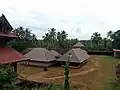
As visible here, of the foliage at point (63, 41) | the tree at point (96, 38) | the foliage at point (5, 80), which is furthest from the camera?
the tree at point (96, 38)

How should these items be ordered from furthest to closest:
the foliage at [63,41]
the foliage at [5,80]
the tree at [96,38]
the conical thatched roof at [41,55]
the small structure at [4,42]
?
the tree at [96,38]
the foliage at [63,41]
the conical thatched roof at [41,55]
the small structure at [4,42]
the foliage at [5,80]

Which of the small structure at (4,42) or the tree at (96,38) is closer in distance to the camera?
the small structure at (4,42)

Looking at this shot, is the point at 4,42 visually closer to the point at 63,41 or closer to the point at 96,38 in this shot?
the point at 63,41

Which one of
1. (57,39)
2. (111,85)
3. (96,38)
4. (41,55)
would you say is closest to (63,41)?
(57,39)

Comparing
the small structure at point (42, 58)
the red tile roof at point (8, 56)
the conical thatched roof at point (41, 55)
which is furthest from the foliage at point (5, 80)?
the conical thatched roof at point (41, 55)

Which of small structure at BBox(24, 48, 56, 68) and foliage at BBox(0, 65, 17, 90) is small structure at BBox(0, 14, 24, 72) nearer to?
foliage at BBox(0, 65, 17, 90)

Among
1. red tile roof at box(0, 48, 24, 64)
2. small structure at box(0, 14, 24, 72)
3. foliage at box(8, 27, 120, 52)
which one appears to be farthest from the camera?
foliage at box(8, 27, 120, 52)

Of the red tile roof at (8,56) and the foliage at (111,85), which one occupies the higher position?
the red tile roof at (8,56)

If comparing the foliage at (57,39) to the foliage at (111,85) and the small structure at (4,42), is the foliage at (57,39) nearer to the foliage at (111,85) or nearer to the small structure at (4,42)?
the foliage at (111,85)

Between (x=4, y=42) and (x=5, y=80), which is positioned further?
(x=4, y=42)

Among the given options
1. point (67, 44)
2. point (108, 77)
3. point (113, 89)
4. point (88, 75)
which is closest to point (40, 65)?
point (88, 75)

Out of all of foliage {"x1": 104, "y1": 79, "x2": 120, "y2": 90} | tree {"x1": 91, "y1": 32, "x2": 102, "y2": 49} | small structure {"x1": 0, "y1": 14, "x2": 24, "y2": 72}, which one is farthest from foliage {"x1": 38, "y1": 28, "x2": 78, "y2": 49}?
small structure {"x1": 0, "y1": 14, "x2": 24, "y2": 72}

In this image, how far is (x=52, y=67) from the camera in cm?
3547

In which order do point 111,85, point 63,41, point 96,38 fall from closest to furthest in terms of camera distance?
1. point 111,85
2. point 63,41
3. point 96,38
